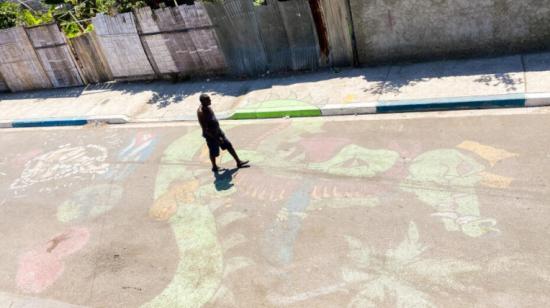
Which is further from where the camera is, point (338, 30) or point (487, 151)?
point (338, 30)

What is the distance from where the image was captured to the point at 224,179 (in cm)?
707

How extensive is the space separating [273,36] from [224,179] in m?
4.73

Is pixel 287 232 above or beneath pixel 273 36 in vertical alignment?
beneath

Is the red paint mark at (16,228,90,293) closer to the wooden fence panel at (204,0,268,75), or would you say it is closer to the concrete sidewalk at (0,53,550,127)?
the concrete sidewalk at (0,53,550,127)

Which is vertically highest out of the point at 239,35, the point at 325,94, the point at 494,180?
the point at 239,35

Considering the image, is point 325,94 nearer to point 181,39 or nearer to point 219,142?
point 219,142

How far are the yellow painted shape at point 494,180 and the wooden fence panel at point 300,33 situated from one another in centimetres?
554

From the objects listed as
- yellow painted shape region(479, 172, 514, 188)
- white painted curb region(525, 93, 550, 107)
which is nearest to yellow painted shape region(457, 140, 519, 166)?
yellow painted shape region(479, 172, 514, 188)

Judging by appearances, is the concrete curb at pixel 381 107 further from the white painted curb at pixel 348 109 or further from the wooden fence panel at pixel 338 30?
the wooden fence panel at pixel 338 30

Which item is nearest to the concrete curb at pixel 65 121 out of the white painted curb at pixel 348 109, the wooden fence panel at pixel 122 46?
the wooden fence panel at pixel 122 46

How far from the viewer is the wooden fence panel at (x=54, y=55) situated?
12.8 m

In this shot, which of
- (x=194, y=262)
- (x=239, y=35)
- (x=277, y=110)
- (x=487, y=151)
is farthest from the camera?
(x=239, y=35)

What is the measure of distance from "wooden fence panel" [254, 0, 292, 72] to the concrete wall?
1.79 m

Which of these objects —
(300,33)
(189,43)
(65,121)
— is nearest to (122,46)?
(189,43)
